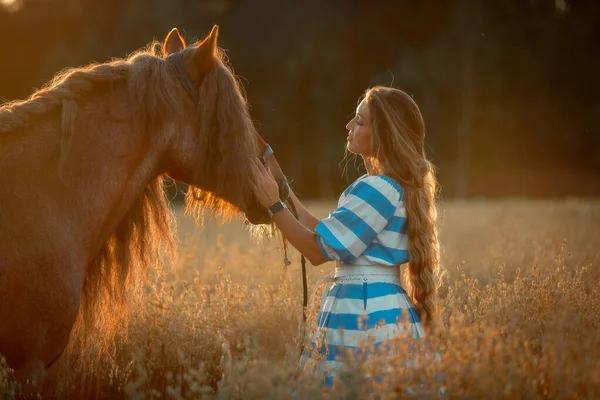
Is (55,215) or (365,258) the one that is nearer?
(55,215)

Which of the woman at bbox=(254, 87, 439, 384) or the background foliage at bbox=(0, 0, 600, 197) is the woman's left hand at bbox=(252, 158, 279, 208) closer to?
the woman at bbox=(254, 87, 439, 384)

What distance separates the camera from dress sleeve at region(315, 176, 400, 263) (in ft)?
11.7

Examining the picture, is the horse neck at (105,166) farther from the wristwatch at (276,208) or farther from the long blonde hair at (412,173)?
the long blonde hair at (412,173)

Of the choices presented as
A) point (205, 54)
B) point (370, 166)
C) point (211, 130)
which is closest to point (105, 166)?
point (211, 130)

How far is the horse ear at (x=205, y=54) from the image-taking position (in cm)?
330

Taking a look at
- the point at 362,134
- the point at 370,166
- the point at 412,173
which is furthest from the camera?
the point at 370,166

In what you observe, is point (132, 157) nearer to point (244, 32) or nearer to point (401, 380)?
point (401, 380)

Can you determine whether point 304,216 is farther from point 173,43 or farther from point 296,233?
point 173,43

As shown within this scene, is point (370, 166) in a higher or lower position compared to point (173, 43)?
lower

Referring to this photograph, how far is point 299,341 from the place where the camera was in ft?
9.97

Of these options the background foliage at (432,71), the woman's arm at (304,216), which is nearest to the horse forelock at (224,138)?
the woman's arm at (304,216)

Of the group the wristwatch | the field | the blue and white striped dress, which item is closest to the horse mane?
the wristwatch

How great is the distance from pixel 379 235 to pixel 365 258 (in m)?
0.14

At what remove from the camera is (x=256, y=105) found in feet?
113
